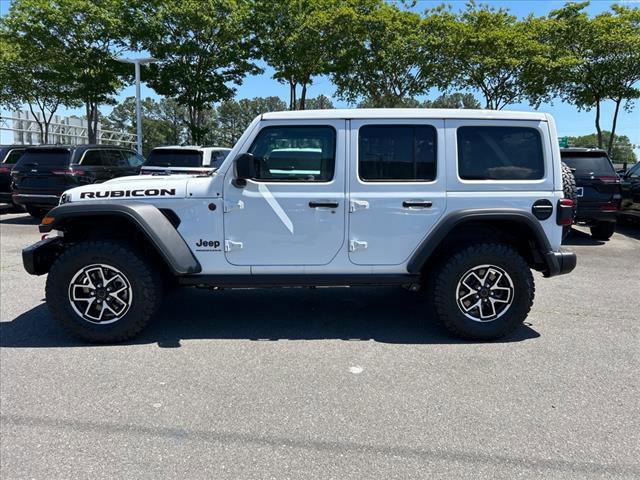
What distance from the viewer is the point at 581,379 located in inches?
139

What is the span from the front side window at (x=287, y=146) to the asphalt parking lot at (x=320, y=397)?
141 centimetres

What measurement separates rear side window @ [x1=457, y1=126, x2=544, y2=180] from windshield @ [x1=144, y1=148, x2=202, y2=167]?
24.2ft

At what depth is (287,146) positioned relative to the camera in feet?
13.5

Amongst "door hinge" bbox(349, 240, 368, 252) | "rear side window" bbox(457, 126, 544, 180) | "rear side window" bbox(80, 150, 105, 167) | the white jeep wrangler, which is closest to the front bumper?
the white jeep wrangler

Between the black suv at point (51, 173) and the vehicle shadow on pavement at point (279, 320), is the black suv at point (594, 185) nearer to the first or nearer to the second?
the vehicle shadow on pavement at point (279, 320)

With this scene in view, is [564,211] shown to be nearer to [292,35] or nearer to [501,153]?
[501,153]

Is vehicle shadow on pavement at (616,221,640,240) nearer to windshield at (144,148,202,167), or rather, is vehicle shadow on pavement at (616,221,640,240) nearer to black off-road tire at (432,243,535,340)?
black off-road tire at (432,243,535,340)

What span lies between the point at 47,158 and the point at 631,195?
40.3 ft

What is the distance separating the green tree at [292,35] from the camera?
18.5 m

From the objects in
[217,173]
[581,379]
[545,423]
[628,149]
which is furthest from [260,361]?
[628,149]

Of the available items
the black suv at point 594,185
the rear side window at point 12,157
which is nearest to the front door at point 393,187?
the black suv at point 594,185

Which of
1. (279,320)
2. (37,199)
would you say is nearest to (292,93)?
(37,199)

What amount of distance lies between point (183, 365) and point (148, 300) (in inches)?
26.6

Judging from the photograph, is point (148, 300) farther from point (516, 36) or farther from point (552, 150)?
point (516, 36)
